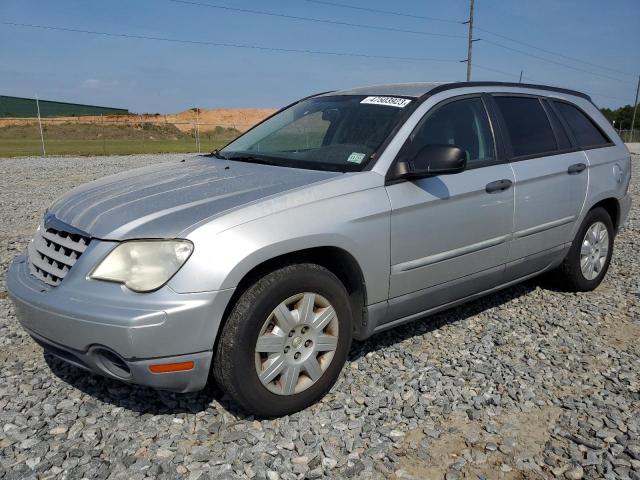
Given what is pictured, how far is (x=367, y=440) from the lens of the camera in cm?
278

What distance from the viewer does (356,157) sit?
3.31 meters

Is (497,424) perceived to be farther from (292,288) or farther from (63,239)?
(63,239)

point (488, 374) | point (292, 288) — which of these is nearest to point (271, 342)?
point (292, 288)

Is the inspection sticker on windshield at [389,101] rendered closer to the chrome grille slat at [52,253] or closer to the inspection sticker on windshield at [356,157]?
the inspection sticker on windshield at [356,157]

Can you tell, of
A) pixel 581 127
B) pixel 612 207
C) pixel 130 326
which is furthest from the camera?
pixel 612 207

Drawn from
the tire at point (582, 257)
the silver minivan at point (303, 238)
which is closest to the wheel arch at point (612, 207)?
the tire at point (582, 257)

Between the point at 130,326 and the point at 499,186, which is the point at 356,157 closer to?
the point at 499,186

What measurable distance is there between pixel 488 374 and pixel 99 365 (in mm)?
2189

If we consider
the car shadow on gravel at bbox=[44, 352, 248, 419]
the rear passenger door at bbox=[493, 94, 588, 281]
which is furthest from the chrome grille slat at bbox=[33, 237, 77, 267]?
the rear passenger door at bbox=[493, 94, 588, 281]

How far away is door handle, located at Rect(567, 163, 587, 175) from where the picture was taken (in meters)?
4.36

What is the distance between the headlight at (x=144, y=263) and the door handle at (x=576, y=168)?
311cm

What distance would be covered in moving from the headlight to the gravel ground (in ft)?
2.64

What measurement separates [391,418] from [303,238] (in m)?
1.04

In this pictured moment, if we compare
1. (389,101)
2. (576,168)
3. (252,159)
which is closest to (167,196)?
(252,159)
